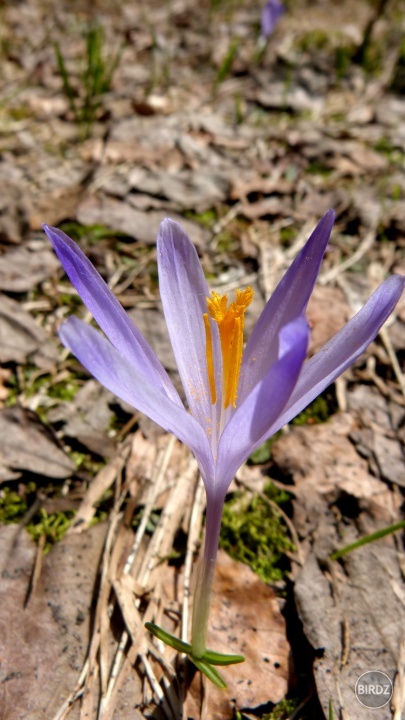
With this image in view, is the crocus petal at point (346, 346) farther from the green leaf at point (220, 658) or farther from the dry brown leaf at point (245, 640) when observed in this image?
the dry brown leaf at point (245, 640)

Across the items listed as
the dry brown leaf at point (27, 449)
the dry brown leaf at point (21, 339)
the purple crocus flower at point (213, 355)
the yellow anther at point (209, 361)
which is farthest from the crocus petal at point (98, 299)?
the dry brown leaf at point (21, 339)

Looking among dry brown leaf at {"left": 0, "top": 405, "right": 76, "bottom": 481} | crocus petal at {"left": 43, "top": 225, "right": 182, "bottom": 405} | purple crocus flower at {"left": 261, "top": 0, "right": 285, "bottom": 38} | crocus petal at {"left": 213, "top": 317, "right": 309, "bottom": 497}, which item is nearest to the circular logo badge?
crocus petal at {"left": 213, "top": 317, "right": 309, "bottom": 497}

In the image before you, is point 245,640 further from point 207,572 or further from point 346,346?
point 346,346

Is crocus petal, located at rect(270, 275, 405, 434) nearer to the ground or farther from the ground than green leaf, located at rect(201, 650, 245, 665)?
farther from the ground

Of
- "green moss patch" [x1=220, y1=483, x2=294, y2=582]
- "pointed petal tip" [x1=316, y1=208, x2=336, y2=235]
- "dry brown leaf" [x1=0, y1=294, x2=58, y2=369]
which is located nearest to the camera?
"pointed petal tip" [x1=316, y1=208, x2=336, y2=235]

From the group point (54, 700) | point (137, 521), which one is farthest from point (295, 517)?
point (54, 700)

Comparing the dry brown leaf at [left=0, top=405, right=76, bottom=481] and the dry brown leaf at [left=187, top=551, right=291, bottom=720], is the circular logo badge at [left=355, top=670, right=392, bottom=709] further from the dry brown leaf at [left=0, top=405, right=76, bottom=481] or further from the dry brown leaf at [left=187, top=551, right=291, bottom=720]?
the dry brown leaf at [left=0, top=405, right=76, bottom=481]

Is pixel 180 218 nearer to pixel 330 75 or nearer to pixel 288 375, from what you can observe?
pixel 288 375
